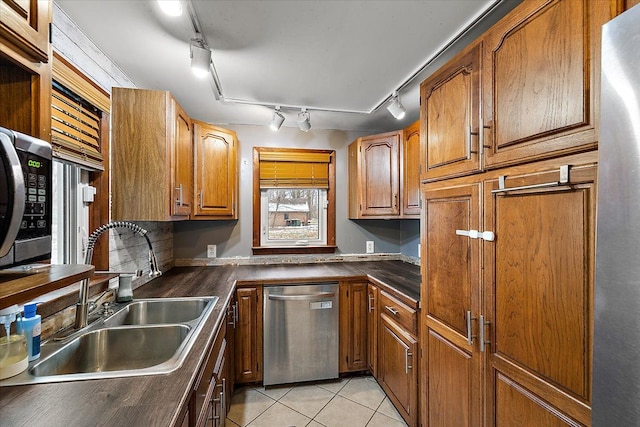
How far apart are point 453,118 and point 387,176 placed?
133 centimetres

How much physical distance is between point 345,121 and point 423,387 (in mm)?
2323

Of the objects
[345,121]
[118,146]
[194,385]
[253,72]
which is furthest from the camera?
[345,121]

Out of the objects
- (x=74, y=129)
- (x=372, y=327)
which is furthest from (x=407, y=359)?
(x=74, y=129)

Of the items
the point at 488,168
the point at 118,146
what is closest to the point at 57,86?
the point at 118,146

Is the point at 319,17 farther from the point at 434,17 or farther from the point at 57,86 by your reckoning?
the point at 57,86

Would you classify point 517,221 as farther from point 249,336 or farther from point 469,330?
point 249,336

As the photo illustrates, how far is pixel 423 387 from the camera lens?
164cm

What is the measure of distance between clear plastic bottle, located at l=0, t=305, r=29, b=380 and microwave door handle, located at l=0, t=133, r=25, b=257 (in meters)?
0.47

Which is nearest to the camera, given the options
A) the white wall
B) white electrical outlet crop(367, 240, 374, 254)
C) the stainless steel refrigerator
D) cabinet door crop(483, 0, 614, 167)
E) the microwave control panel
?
the stainless steel refrigerator

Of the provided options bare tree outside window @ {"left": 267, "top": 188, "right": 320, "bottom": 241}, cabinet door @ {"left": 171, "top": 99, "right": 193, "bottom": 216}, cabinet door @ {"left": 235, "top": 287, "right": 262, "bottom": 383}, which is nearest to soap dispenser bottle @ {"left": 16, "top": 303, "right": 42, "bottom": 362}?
cabinet door @ {"left": 171, "top": 99, "right": 193, "bottom": 216}

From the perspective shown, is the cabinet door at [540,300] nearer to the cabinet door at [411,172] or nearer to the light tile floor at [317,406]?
the light tile floor at [317,406]

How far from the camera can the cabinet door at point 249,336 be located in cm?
232

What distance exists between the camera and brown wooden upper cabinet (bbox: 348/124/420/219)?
253cm

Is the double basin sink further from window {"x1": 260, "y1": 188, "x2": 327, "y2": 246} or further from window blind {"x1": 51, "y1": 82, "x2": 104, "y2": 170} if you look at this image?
window {"x1": 260, "y1": 188, "x2": 327, "y2": 246}
